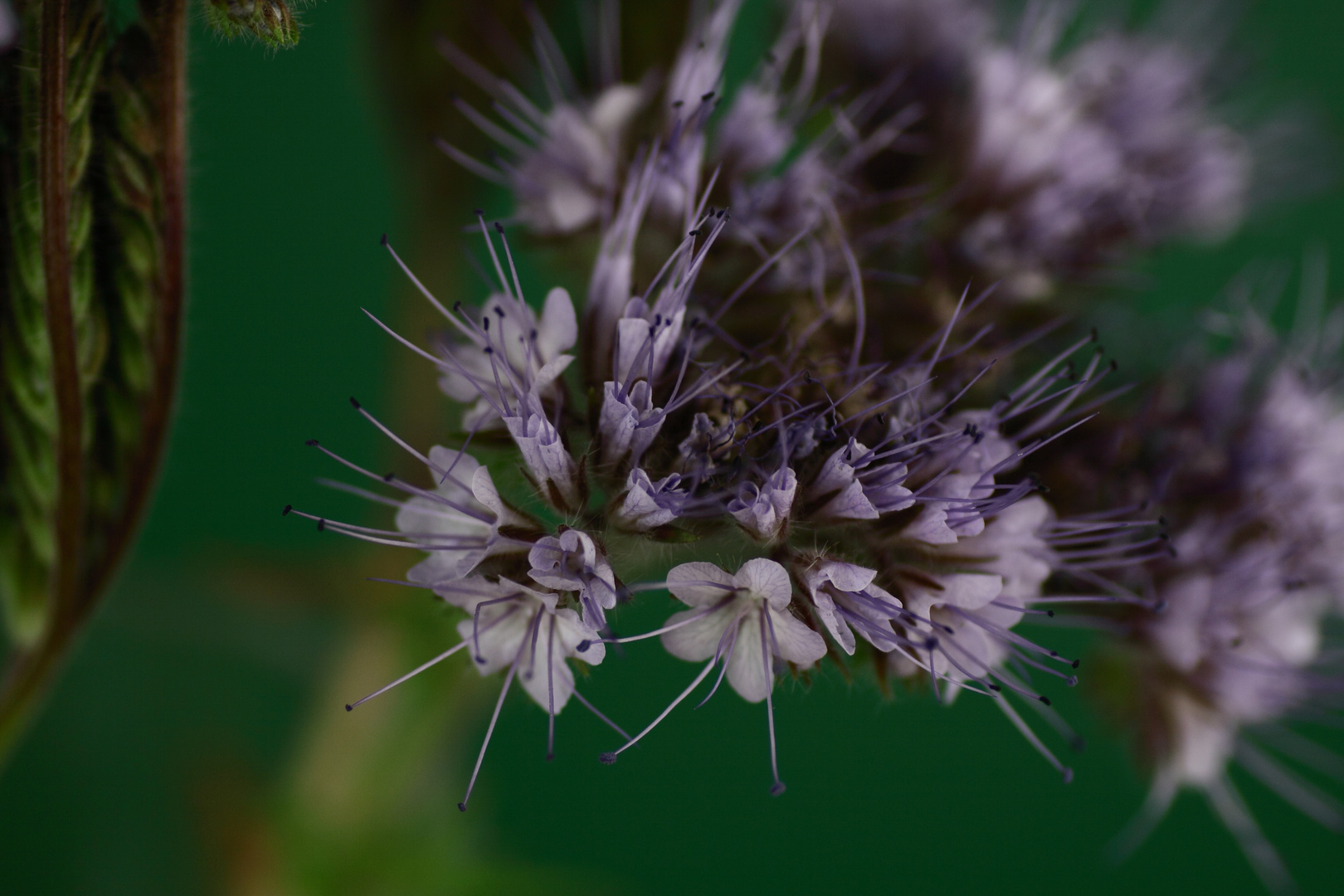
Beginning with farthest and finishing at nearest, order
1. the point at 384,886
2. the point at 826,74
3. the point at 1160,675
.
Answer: the point at 384,886, the point at 826,74, the point at 1160,675

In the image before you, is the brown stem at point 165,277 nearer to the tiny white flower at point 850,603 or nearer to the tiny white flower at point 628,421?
the tiny white flower at point 628,421

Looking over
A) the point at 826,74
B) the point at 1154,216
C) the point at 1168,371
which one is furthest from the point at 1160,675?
the point at 826,74

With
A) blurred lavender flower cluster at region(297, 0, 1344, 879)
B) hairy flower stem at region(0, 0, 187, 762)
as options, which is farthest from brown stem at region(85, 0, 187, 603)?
blurred lavender flower cluster at region(297, 0, 1344, 879)

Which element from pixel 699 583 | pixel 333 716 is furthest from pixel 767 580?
pixel 333 716

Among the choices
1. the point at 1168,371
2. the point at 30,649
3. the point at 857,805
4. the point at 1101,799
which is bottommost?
the point at 857,805

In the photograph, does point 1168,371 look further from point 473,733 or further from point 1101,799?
point 1101,799

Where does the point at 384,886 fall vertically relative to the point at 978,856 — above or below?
above

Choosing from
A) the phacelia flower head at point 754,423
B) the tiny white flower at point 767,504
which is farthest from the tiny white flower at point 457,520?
the tiny white flower at point 767,504
